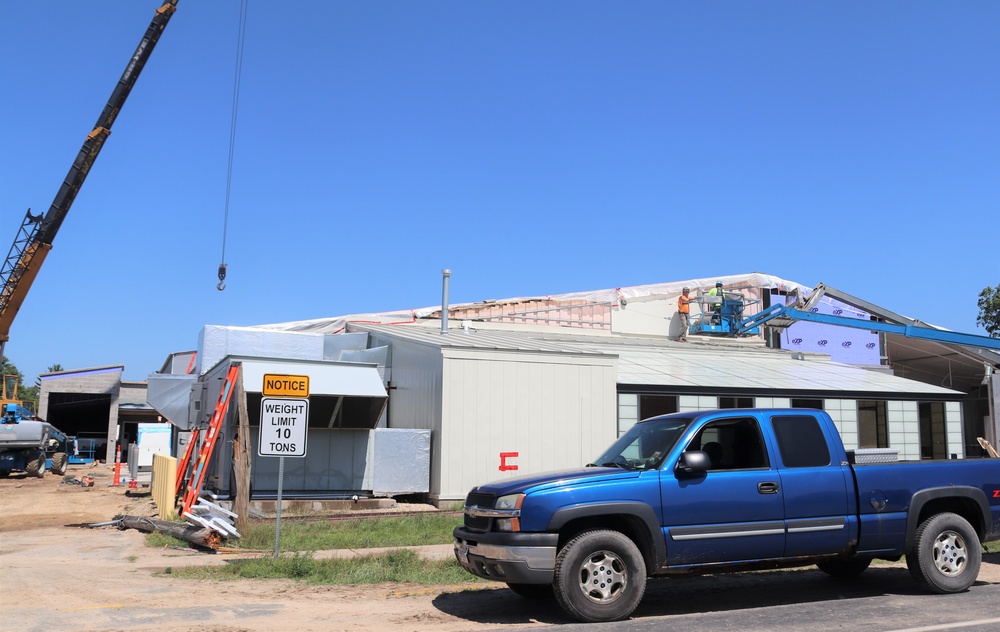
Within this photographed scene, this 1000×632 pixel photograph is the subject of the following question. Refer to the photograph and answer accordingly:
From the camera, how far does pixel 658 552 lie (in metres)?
7.99

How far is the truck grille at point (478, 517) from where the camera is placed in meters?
8.24

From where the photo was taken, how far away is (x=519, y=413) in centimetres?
1906

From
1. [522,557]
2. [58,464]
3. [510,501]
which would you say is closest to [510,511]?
[510,501]

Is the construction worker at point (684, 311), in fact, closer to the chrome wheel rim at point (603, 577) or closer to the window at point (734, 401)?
the window at point (734, 401)

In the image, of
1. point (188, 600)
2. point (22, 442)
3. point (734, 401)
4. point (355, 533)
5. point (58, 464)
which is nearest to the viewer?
point (188, 600)

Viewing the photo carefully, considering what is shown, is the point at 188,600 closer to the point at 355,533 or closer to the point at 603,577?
the point at 603,577

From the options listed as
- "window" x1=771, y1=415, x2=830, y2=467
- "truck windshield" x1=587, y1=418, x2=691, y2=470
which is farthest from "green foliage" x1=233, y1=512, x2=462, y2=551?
"window" x1=771, y1=415, x2=830, y2=467

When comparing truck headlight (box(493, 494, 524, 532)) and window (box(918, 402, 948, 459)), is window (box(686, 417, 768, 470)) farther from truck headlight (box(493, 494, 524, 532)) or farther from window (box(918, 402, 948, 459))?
window (box(918, 402, 948, 459))

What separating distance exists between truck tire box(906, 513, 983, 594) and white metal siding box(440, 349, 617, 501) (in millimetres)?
10340

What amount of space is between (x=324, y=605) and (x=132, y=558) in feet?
15.6

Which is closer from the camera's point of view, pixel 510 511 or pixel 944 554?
pixel 510 511

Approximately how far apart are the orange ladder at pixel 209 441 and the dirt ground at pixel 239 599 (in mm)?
3022

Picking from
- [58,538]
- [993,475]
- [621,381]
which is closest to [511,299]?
[621,381]

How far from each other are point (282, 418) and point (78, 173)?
84.1 ft
